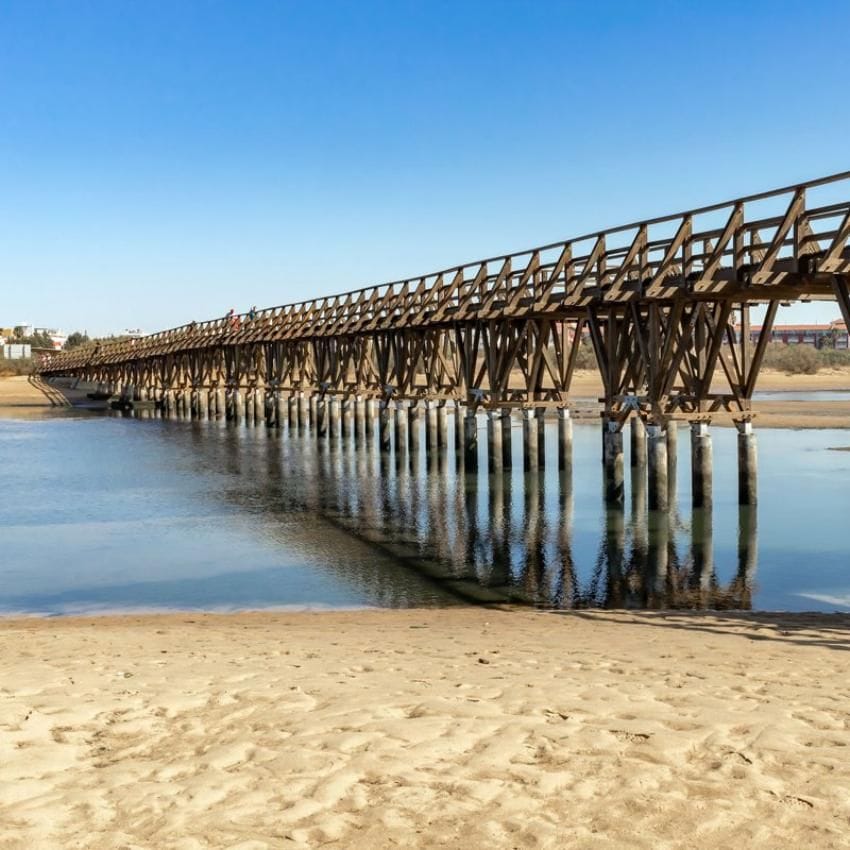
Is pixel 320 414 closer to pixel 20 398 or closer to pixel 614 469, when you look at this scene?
pixel 614 469

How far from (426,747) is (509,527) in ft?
47.8

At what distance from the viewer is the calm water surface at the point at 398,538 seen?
14461mm

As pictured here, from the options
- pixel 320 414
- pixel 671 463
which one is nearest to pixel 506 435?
pixel 671 463

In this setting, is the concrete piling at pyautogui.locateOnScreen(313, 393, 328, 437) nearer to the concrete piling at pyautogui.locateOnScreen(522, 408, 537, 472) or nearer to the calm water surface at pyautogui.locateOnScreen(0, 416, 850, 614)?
the calm water surface at pyautogui.locateOnScreen(0, 416, 850, 614)

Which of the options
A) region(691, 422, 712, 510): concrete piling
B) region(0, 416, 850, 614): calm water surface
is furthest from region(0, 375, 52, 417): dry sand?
region(691, 422, 712, 510): concrete piling

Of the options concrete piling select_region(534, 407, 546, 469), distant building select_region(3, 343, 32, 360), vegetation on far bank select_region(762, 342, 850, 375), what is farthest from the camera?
distant building select_region(3, 343, 32, 360)

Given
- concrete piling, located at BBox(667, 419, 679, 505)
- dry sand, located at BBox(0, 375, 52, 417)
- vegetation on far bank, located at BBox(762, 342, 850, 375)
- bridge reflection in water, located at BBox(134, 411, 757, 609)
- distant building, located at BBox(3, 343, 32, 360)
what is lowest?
bridge reflection in water, located at BBox(134, 411, 757, 609)

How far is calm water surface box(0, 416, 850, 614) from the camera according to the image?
1446 cm

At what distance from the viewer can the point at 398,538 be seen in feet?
63.1

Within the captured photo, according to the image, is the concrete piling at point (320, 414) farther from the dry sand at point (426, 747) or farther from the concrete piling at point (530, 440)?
the dry sand at point (426, 747)

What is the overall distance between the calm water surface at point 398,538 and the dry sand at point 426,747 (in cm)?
495

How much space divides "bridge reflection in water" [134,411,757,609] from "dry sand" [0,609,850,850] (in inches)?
201

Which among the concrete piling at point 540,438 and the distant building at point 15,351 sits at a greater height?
the distant building at point 15,351

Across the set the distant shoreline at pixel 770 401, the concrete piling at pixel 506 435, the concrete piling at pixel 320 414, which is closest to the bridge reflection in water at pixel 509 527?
the concrete piling at pixel 506 435
